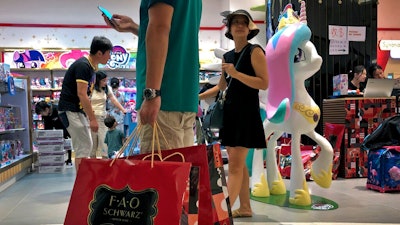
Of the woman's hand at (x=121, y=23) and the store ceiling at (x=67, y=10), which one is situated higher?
the store ceiling at (x=67, y=10)

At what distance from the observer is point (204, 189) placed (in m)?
1.47

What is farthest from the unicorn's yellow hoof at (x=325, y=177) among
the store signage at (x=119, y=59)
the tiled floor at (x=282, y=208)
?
the store signage at (x=119, y=59)

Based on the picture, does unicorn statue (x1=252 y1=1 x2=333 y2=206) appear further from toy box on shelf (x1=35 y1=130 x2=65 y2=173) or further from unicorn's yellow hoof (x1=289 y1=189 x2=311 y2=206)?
toy box on shelf (x1=35 y1=130 x2=65 y2=173)

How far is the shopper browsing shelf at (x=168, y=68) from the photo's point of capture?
1.37 metres

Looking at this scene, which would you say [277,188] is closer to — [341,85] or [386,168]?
[386,168]

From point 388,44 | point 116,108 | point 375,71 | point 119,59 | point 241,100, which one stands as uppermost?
point 388,44

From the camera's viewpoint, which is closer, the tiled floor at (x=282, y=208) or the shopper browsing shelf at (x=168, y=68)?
the shopper browsing shelf at (x=168, y=68)

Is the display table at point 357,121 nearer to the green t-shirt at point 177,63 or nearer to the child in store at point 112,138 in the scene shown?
the child in store at point 112,138

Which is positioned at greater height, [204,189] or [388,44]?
[388,44]

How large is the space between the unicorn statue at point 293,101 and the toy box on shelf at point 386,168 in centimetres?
83

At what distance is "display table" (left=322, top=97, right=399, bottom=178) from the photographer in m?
4.80

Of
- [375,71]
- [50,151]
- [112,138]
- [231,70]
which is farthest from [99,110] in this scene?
[375,71]

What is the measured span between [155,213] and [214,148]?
0.49 m

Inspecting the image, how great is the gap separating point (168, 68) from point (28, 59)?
26.7 ft
